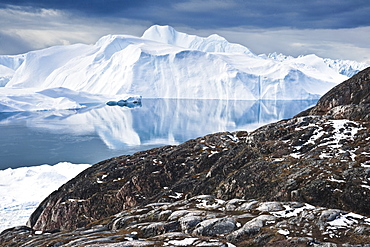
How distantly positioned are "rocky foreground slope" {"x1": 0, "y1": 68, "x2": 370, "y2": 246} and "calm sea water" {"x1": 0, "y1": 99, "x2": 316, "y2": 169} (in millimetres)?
25882

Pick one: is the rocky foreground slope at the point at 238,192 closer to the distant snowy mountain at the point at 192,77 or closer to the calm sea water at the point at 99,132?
the calm sea water at the point at 99,132

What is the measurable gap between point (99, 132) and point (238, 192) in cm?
5915

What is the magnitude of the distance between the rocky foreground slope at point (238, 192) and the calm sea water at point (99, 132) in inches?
1019

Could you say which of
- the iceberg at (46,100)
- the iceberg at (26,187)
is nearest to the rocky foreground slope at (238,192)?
the iceberg at (26,187)

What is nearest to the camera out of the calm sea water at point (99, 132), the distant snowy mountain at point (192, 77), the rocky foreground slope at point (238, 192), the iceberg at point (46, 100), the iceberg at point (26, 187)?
the rocky foreground slope at point (238, 192)

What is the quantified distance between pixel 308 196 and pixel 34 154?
153ft

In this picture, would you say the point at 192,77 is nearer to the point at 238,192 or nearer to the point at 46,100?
the point at 46,100

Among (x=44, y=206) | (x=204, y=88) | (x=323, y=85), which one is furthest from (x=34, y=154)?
(x=323, y=85)

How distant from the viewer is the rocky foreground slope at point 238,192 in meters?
11.3

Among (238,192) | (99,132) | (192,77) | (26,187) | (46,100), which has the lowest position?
(99,132)

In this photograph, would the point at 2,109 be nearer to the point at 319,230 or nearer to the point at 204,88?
the point at 204,88

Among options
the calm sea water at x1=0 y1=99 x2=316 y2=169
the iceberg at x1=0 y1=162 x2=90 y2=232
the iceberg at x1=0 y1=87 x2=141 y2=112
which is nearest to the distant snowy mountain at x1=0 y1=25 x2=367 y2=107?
the iceberg at x1=0 y1=87 x2=141 y2=112

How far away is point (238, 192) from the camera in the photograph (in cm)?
1747

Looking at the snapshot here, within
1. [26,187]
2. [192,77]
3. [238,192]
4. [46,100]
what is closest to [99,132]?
[26,187]
